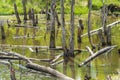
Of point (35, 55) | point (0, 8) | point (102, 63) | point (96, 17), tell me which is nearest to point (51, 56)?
point (35, 55)

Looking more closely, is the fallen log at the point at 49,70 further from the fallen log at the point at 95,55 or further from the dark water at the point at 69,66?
the fallen log at the point at 95,55

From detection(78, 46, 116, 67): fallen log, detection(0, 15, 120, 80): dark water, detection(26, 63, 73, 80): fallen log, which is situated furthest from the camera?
detection(78, 46, 116, 67): fallen log

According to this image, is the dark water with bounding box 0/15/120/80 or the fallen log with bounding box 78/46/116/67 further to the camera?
the fallen log with bounding box 78/46/116/67

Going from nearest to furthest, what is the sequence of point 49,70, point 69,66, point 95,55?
point 49,70 < point 69,66 < point 95,55

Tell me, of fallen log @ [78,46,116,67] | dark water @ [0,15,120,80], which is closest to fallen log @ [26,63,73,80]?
dark water @ [0,15,120,80]

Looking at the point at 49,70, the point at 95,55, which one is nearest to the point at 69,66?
the point at 95,55

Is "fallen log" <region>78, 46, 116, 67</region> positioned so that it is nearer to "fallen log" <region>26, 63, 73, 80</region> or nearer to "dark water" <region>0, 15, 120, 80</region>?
"dark water" <region>0, 15, 120, 80</region>

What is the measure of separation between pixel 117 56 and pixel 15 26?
1104 inches

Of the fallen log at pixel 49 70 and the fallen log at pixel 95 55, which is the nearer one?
the fallen log at pixel 49 70

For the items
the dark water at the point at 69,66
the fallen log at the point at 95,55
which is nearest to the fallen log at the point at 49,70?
the dark water at the point at 69,66

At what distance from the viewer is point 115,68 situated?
24.9m

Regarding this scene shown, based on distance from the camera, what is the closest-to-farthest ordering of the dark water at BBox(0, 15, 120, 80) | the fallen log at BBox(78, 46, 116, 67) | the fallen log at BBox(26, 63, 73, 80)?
1. the fallen log at BBox(26, 63, 73, 80)
2. the dark water at BBox(0, 15, 120, 80)
3. the fallen log at BBox(78, 46, 116, 67)

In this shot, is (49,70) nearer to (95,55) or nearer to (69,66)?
(69,66)

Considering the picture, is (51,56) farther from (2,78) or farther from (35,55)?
(2,78)
